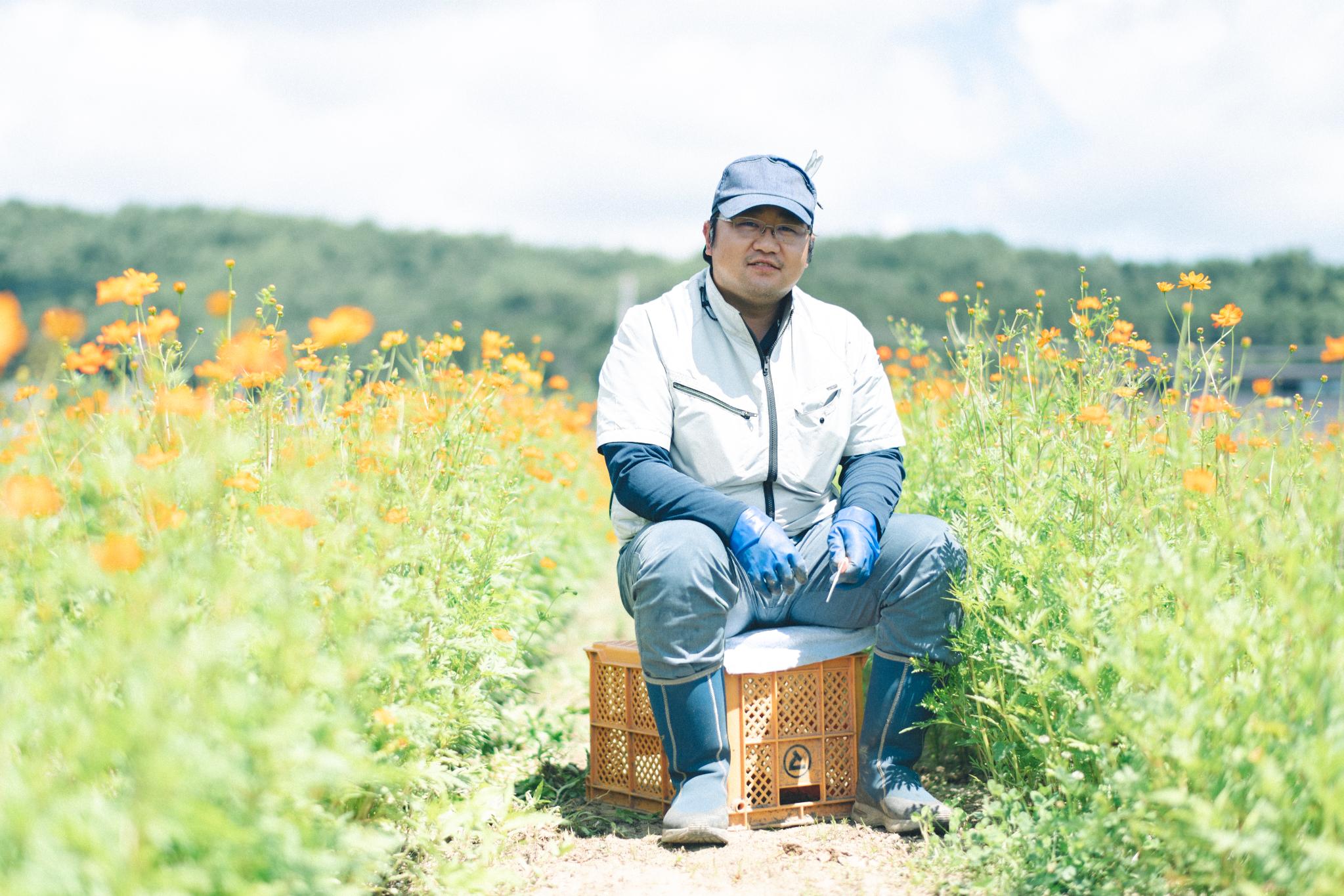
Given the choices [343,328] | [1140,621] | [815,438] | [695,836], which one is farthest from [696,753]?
[343,328]

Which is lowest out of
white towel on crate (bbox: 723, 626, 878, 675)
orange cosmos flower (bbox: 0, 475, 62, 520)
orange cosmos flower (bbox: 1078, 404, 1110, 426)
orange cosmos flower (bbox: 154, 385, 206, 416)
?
white towel on crate (bbox: 723, 626, 878, 675)

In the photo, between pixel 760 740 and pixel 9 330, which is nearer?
pixel 9 330

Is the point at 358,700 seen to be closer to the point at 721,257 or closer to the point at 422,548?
the point at 422,548

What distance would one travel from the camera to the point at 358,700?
6.08 feet

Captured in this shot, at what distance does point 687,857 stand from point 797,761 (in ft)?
1.32

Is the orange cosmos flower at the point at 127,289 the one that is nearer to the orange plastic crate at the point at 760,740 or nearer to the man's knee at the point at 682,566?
the man's knee at the point at 682,566

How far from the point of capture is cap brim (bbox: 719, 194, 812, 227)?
278cm

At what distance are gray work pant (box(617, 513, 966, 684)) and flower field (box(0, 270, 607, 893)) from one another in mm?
360

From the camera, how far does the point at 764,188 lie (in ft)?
9.26

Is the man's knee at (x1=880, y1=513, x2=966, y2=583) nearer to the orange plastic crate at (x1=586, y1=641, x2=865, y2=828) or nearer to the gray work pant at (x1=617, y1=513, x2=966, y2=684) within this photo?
the gray work pant at (x1=617, y1=513, x2=966, y2=684)

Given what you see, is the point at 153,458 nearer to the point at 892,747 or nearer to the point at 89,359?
the point at 89,359

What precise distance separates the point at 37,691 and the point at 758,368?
6.23ft

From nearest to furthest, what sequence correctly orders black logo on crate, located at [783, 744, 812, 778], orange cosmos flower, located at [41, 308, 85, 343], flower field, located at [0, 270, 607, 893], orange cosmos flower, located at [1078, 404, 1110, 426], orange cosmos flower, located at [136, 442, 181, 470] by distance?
flower field, located at [0, 270, 607, 893] → orange cosmos flower, located at [136, 442, 181, 470] → orange cosmos flower, located at [41, 308, 85, 343] → orange cosmos flower, located at [1078, 404, 1110, 426] → black logo on crate, located at [783, 744, 812, 778]

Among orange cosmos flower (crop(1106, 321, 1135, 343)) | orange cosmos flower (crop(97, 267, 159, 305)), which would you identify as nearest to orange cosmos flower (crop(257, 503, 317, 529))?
orange cosmos flower (crop(97, 267, 159, 305))
